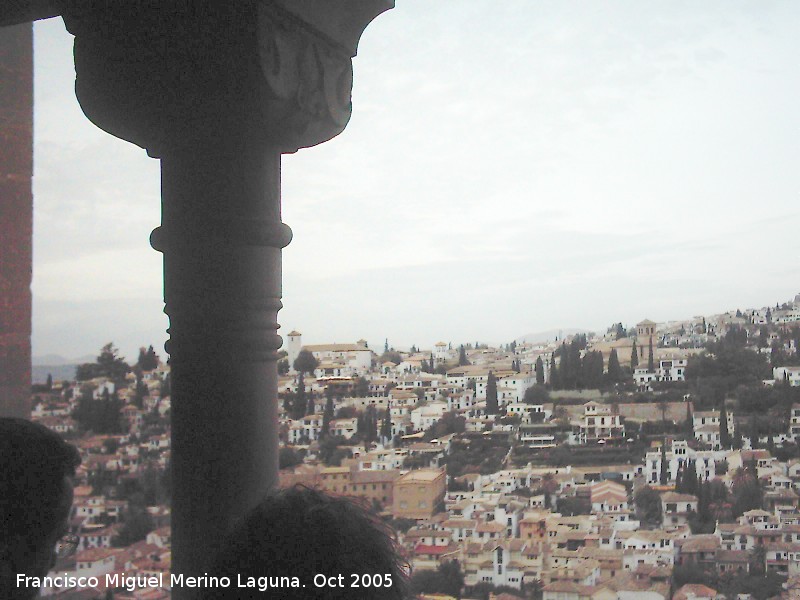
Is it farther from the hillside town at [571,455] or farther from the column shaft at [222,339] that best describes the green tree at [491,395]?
the column shaft at [222,339]

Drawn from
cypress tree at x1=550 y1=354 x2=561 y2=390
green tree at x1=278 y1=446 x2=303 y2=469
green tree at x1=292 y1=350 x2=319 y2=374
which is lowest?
green tree at x1=278 y1=446 x2=303 y2=469

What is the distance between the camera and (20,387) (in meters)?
2.86

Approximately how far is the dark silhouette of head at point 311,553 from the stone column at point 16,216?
253cm

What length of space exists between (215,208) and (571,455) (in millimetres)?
1242

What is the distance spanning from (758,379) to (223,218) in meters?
1.48

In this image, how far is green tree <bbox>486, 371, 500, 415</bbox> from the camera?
2.19 meters

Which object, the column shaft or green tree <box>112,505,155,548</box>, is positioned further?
green tree <box>112,505,155,548</box>

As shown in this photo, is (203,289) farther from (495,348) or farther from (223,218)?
(495,348)

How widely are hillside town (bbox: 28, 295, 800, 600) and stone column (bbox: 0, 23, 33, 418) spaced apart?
0.88 metres

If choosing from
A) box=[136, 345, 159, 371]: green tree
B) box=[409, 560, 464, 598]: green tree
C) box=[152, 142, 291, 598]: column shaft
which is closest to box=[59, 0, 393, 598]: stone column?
box=[152, 142, 291, 598]: column shaft

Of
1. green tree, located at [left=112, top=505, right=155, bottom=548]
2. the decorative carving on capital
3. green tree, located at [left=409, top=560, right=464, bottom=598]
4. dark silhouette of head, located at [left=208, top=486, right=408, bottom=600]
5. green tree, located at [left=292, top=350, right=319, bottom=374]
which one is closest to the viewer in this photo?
dark silhouette of head, located at [left=208, top=486, right=408, bottom=600]

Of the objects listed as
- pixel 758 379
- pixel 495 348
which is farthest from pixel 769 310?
pixel 495 348

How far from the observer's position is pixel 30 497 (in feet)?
3.82

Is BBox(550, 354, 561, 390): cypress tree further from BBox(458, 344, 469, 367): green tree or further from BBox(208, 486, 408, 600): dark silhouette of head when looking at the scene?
BBox(208, 486, 408, 600): dark silhouette of head
